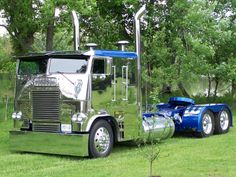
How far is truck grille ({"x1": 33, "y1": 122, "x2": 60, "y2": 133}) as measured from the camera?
11484mm

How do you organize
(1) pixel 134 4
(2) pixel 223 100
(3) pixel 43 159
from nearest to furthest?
(3) pixel 43 159 < (1) pixel 134 4 < (2) pixel 223 100

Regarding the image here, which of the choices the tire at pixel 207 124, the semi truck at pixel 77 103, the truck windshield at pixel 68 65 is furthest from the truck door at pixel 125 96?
the tire at pixel 207 124

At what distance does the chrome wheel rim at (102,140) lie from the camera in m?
11.4

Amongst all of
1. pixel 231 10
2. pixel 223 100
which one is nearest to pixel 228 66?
pixel 231 10

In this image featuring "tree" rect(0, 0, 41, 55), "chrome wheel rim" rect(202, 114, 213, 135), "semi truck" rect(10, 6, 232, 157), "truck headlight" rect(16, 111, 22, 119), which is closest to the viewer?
"semi truck" rect(10, 6, 232, 157)

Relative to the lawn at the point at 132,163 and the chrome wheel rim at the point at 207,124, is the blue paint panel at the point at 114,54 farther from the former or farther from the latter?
the chrome wheel rim at the point at 207,124

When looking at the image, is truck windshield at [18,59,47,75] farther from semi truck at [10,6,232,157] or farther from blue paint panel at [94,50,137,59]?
blue paint panel at [94,50,137,59]

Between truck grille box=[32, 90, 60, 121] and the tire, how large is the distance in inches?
205

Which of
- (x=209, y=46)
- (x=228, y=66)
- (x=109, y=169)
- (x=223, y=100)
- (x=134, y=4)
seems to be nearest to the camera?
(x=109, y=169)

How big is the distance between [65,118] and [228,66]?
38.5 ft

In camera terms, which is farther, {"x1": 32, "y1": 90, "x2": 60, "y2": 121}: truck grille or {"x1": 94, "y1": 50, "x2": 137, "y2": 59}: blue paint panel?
{"x1": 94, "y1": 50, "x2": 137, "y2": 59}: blue paint panel

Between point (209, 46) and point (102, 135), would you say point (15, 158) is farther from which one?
point (209, 46)

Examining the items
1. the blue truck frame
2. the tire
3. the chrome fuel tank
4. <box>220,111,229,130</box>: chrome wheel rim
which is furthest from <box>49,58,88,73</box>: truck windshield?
<box>220,111,229,130</box>: chrome wheel rim

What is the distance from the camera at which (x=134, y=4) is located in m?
22.8
